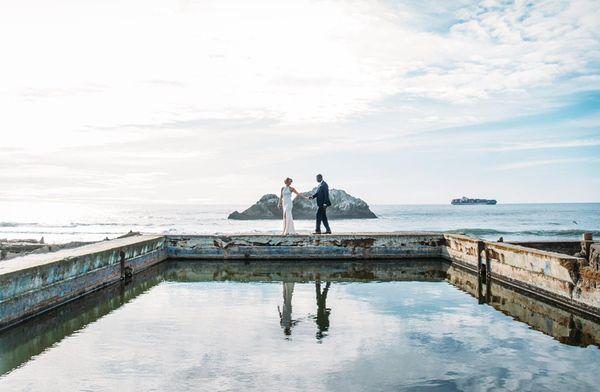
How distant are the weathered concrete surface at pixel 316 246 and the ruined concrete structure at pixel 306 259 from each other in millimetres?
33

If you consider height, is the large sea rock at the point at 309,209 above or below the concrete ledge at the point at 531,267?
above

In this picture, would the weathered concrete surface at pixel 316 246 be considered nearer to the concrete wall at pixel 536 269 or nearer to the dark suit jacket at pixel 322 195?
the dark suit jacket at pixel 322 195

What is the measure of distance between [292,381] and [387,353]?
160 centimetres

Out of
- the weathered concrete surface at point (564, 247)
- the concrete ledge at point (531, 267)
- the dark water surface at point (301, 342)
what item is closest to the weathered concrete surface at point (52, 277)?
the dark water surface at point (301, 342)

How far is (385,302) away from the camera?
1008cm

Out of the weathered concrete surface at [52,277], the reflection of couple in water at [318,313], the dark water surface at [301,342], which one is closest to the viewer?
the dark water surface at [301,342]

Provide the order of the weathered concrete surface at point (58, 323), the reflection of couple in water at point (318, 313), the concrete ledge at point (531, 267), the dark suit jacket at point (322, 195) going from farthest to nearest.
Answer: the dark suit jacket at point (322, 195) < the concrete ledge at point (531, 267) < the reflection of couple in water at point (318, 313) < the weathered concrete surface at point (58, 323)

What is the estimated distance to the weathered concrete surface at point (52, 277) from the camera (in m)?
8.26

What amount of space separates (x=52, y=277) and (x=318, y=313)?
4.99 meters

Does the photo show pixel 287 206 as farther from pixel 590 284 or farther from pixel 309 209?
pixel 309 209

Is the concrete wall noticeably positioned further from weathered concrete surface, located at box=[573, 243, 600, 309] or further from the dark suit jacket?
the dark suit jacket

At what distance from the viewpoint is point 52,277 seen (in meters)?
9.70

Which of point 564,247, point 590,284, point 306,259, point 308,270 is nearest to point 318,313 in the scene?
point 590,284

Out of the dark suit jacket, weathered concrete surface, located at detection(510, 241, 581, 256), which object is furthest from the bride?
weathered concrete surface, located at detection(510, 241, 581, 256)
